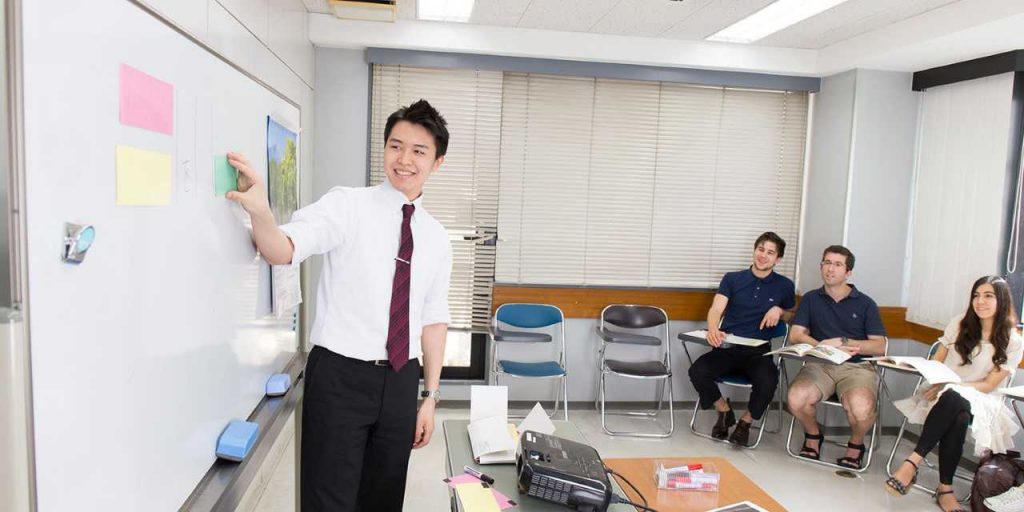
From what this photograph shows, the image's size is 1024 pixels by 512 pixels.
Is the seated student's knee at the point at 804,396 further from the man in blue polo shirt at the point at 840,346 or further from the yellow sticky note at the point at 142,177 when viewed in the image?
the yellow sticky note at the point at 142,177

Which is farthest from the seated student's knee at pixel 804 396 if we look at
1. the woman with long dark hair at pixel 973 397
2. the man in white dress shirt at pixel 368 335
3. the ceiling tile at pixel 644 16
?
the man in white dress shirt at pixel 368 335

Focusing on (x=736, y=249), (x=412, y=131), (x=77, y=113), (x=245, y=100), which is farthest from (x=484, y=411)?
(x=736, y=249)

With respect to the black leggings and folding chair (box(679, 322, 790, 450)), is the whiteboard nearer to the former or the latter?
folding chair (box(679, 322, 790, 450))

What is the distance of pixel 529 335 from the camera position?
471cm

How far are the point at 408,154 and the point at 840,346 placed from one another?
3537mm

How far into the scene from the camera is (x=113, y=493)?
45.9 inches

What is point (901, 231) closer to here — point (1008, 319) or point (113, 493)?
Answer: point (1008, 319)

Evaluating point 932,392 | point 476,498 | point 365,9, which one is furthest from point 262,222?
point 932,392

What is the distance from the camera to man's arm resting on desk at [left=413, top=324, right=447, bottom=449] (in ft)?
7.02

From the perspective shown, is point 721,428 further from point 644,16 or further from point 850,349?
point 644,16

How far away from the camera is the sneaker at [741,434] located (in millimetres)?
4430

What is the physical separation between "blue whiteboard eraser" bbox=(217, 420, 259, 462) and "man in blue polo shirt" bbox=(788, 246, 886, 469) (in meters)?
3.62

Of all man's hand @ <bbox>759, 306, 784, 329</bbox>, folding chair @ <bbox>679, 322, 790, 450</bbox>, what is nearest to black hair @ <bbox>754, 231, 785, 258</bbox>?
man's hand @ <bbox>759, 306, 784, 329</bbox>

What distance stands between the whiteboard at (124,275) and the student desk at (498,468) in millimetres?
727
